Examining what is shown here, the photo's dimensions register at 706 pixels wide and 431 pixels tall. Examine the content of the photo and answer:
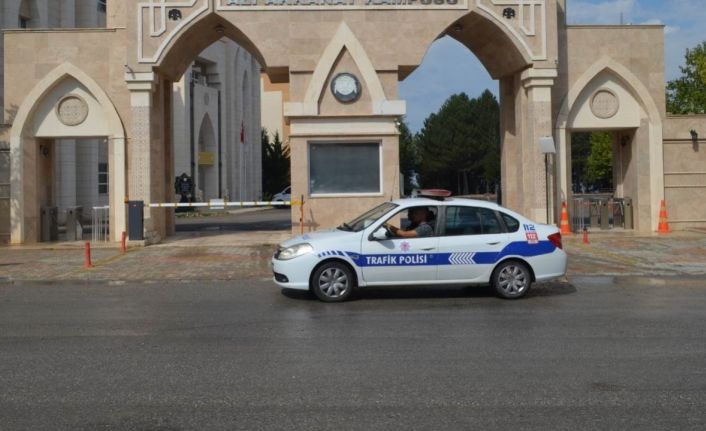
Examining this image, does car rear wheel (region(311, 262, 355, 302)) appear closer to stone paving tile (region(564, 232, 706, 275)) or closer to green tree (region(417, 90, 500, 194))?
stone paving tile (region(564, 232, 706, 275))

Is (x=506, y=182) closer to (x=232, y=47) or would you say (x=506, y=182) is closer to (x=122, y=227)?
(x=122, y=227)

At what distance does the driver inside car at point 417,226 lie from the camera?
11.3 metres

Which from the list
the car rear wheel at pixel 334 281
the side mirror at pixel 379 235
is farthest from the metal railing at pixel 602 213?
the car rear wheel at pixel 334 281

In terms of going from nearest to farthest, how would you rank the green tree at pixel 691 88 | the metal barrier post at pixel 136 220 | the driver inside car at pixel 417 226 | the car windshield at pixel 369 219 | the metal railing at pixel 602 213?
the driver inside car at pixel 417 226 < the car windshield at pixel 369 219 < the metal barrier post at pixel 136 220 < the metal railing at pixel 602 213 < the green tree at pixel 691 88

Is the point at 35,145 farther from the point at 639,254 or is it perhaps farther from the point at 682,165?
the point at 682,165

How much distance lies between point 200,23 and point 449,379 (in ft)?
55.7

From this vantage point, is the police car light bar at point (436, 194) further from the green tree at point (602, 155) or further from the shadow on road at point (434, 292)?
the green tree at point (602, 155)

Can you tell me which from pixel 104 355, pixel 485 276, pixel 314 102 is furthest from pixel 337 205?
pixel 104 355

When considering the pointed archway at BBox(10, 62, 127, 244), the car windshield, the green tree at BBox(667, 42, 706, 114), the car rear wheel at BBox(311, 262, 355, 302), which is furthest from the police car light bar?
the green tree at BBox(667, 42, 706, 114)

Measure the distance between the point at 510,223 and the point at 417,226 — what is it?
142 centimetres

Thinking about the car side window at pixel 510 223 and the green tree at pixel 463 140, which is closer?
the car side window at pixel 510 223

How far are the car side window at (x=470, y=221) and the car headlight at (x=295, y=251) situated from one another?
6.86ft

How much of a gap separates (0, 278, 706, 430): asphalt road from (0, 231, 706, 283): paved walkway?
309 cm

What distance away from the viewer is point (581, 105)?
907 inches
